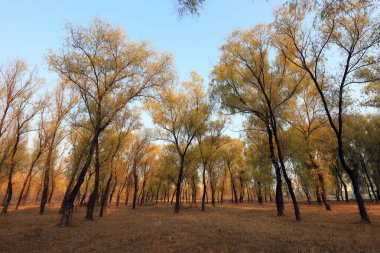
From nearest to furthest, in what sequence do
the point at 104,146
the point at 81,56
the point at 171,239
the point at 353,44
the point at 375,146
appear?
the point at 171,239 → the point at 353,44 → the point at 81,56 → the point at 104,146 → the point at 375,146

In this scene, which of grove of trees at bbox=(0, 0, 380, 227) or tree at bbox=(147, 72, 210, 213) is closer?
grove of trees at bbox=(0, 0, 380, 227)

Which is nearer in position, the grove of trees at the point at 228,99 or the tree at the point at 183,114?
the grove of trees at the point at 228,99

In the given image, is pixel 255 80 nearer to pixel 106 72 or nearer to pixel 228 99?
pixel 228 99

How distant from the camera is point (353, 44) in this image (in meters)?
14.3

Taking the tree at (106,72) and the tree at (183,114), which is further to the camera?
the tree at (183,114)

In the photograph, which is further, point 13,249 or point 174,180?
point 174,180

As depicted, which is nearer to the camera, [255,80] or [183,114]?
[255,80]

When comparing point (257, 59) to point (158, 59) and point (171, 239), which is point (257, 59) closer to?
point (158, 59)

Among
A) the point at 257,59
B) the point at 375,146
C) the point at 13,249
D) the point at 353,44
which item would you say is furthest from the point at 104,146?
the point at 375,146

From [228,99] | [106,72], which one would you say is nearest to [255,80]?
[228,99]

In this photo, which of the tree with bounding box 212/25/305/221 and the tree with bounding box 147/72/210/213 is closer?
the tree with bounding box 212/25/305/221

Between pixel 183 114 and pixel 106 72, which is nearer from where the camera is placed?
pixel 106 72

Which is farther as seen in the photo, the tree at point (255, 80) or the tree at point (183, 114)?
the tree at point (183, 114)

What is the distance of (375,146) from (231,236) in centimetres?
3443
